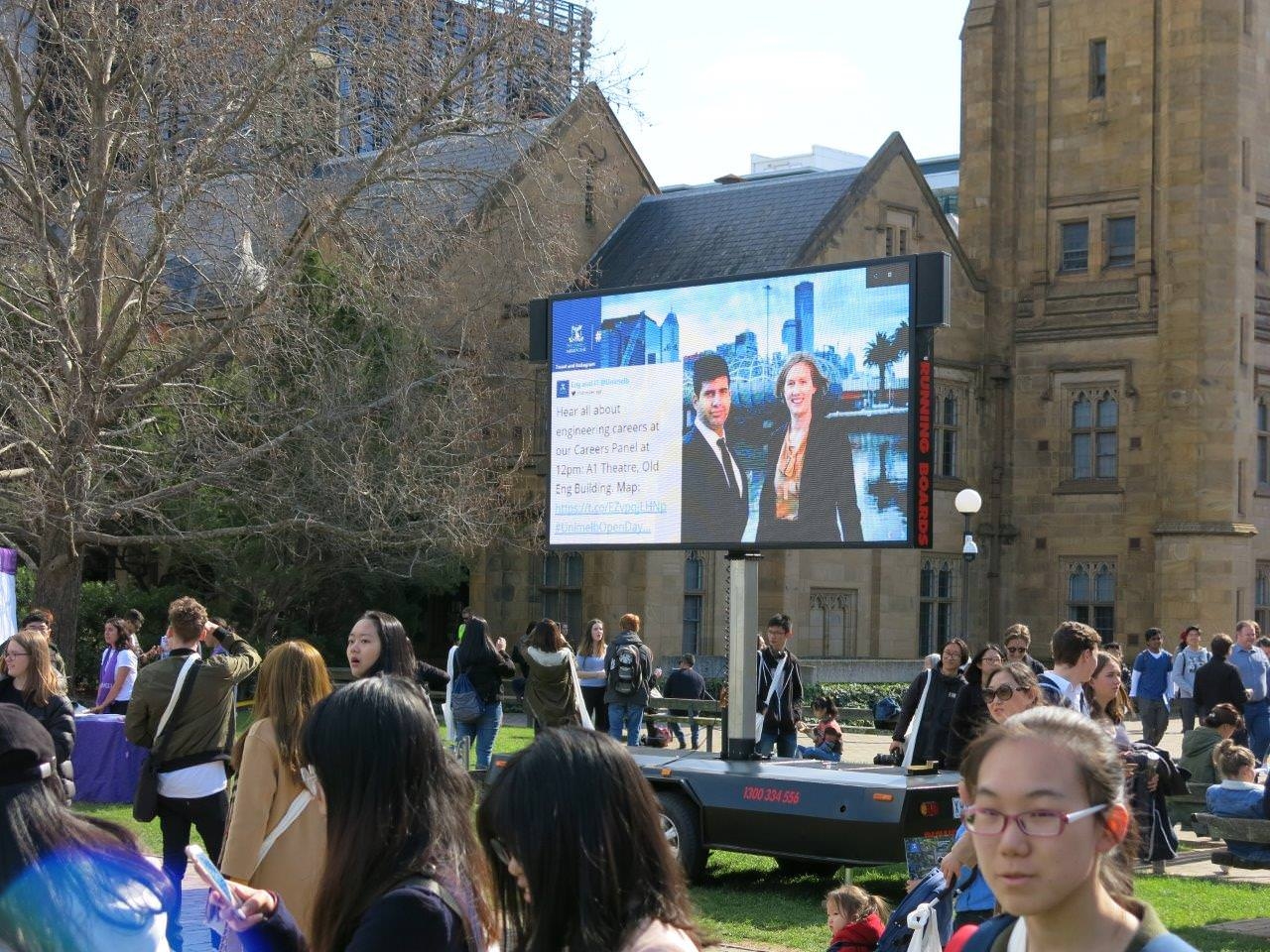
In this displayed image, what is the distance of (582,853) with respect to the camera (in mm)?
3213

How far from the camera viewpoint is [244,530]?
22.3m

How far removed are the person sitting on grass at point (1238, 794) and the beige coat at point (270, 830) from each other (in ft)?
22.7

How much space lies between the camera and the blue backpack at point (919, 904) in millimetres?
6266

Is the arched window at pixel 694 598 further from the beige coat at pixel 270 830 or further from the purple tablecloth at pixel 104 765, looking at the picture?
the beige coat at pixel 270 830

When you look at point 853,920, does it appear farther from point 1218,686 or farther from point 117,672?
point 1218,686

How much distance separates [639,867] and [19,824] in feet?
4.51

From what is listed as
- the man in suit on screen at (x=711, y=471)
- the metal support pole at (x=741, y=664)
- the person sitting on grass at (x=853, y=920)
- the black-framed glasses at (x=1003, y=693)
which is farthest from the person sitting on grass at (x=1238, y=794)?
the black-framed glasses at (x=1003, y=693)

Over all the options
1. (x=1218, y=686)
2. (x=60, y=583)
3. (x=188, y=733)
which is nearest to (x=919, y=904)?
(x=188, y=733)

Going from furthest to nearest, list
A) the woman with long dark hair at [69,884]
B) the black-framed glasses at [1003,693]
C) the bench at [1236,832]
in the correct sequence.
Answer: the bench at [1236,832], the black-framed glasses at [1003,693], the woman with long dark hair at [69,884]

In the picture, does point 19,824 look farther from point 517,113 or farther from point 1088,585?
point 1088,585

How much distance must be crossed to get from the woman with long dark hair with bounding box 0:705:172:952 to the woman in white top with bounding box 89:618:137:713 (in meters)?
12.1

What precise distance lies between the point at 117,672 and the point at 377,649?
1011 cm

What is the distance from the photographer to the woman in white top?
16.7 meters

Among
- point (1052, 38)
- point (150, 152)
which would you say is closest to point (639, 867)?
point (150, 152)
